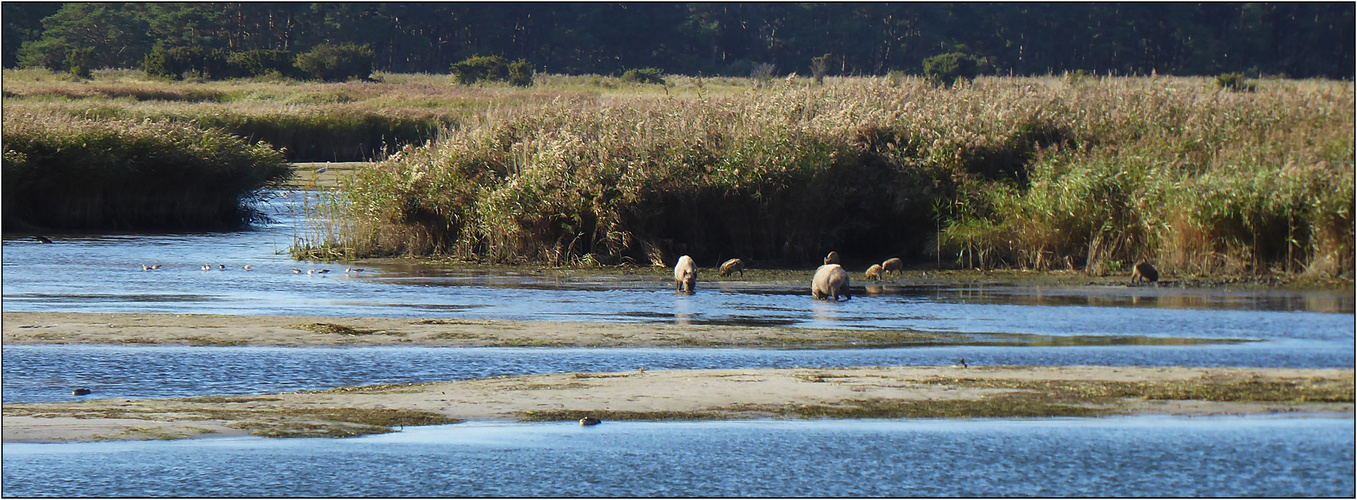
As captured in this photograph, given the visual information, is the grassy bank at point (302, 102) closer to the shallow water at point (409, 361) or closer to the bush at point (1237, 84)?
the bush at point (1237, 84)

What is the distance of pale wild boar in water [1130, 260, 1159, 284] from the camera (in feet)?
58.3

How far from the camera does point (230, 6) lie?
82.2 m

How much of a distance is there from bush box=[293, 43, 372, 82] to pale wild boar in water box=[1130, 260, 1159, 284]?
5539cm

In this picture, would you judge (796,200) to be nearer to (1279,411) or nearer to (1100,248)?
(1100,248)

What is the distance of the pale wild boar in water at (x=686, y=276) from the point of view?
17391 mm

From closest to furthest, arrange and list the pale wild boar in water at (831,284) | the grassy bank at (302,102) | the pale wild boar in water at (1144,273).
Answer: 1. the pale wild boar in water at (831,284)
2. the pale wild boar in water at (1144,273)
3. the grassy bank at (302,102)

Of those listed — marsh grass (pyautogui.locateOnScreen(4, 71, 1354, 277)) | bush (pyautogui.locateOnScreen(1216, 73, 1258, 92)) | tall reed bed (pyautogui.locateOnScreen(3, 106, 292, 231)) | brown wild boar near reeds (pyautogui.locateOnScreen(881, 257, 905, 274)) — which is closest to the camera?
marsh grass (pyautogui.locateOnScreen(4, 71, 1354, 277))

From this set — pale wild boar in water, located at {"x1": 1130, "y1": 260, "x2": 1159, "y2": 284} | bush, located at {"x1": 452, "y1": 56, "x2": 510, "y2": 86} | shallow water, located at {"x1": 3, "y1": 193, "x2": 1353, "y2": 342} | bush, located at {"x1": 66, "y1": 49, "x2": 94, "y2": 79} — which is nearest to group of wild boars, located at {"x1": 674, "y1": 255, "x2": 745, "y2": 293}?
shallow water, located at {"x1": 3, "y1": 193, "x2": 1353, "y2": 342}

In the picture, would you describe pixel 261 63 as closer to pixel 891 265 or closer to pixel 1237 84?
pixel 1237 84

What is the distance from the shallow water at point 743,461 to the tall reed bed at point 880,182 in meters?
10.7

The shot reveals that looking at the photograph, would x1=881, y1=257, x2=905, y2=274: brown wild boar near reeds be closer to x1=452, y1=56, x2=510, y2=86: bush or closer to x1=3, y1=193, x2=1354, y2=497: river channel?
x1=3, y1=193, x2=1354, y2=497: river channel

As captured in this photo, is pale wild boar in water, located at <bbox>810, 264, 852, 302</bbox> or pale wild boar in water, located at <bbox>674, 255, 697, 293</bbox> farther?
pale wild boar in water, located at <bbox>674, 255, 697, 293</bbox>

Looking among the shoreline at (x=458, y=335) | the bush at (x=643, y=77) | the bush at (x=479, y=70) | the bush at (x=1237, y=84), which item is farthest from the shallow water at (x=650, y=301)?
the bush at (x=479, y=70)

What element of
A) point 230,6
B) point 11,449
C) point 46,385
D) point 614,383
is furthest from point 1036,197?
point 230,6
